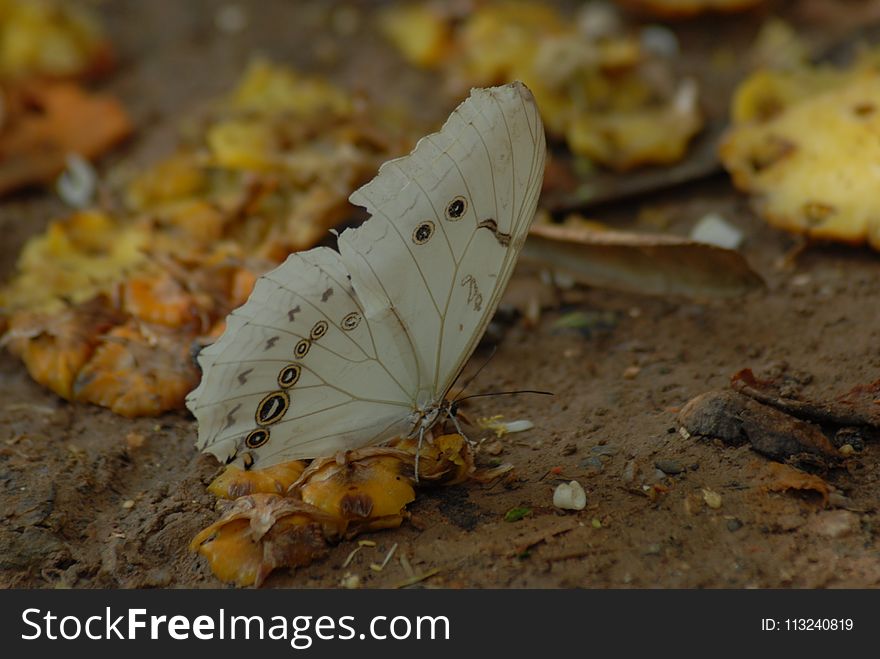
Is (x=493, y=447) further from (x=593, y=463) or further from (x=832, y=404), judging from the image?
(x=832, y=404)

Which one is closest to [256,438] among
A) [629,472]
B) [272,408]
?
[272,408]

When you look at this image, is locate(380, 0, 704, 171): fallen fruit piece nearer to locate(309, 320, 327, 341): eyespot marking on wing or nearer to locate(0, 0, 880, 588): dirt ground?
locate(0, 0, 880, 588): dirt ground

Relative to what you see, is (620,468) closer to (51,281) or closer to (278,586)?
(278,586)

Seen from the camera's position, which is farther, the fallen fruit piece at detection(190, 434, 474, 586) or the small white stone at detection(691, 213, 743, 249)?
the small white stone at detection(691, 213, 743, 249)

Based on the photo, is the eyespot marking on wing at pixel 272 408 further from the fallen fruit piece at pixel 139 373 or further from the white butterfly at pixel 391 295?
the fallen fruit piece at pixel 139 373

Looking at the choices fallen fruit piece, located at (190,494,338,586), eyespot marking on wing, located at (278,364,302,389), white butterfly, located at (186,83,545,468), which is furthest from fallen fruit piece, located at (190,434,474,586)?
eyespot marking on wing, located at (278,364,302,389)
